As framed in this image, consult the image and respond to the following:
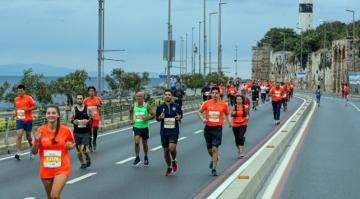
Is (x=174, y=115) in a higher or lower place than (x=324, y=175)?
higher

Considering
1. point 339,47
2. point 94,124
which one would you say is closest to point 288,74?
point 339,47

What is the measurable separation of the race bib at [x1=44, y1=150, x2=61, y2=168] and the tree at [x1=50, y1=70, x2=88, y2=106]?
21.3 meters

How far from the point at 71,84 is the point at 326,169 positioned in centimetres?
1677

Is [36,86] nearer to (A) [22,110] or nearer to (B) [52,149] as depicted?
(A) [22,110]

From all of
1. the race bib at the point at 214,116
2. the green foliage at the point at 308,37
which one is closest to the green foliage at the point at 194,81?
the green foliage at the point at 308,37

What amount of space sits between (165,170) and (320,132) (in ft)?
43.3

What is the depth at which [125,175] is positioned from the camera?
47.4 feet

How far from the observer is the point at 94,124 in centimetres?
1870

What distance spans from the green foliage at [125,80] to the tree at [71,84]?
8.70 metres

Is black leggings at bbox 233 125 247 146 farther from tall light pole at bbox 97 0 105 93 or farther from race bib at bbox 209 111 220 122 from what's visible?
tall light pole at bbox 97 0 105 93

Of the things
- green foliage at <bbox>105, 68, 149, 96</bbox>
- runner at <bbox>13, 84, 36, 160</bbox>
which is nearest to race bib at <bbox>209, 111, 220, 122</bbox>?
runner at <bbox>13, 84, 36, 160</bbox>

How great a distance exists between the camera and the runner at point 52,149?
8547 mm

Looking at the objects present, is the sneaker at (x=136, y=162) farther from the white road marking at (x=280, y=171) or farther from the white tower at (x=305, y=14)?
the white tower at (x=305, y=14)

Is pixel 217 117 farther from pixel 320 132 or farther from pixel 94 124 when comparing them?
pixel 320 132
